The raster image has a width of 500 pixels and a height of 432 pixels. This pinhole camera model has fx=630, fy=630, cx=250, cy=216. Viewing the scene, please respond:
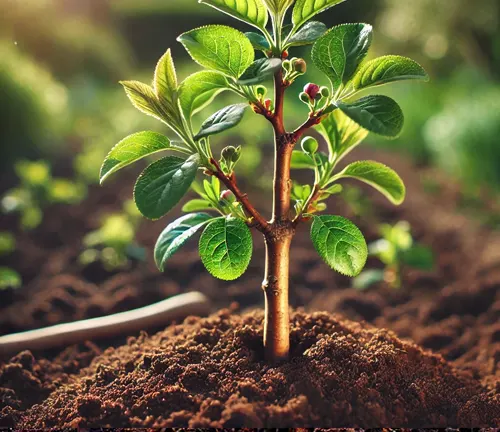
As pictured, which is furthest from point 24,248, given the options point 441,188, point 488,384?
point 441,188

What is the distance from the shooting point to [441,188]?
3.00m

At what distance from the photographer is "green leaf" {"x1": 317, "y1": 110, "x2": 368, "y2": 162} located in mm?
1125

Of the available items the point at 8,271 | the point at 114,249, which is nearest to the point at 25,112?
the point at 114,249

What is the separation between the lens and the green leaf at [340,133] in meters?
1.12

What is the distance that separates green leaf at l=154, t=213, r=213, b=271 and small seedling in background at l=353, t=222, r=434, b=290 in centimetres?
93

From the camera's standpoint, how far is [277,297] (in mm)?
1100

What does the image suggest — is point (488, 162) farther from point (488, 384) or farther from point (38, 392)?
point (38, 392)

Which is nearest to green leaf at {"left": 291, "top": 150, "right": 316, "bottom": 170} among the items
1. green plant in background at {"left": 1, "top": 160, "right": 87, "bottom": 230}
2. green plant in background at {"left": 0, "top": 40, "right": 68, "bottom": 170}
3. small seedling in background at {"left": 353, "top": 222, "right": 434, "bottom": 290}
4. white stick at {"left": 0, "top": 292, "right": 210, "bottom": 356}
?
white stick at {"left": 0, "top": 292, "right": 210, "bottom": 356}

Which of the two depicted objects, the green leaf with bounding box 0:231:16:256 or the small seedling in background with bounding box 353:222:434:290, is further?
the green leaf with bounding box 0:231:16:256

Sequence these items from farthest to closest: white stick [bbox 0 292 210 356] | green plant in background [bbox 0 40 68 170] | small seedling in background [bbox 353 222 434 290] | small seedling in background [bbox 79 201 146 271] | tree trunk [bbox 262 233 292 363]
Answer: green plant in background [bbox 0 40 68 170]
small seedling in background [bbox 79 201 146 271]
small seedling in background [bbox 353 222 434 290]
white stick [bbox 0 292 210 356]
tree trunk [bbox 262 233 292 363]

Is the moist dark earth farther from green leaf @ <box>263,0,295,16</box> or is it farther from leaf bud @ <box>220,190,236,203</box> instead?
green leaf @ <box>263,0,295,16</box>

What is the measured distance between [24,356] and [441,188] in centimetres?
219

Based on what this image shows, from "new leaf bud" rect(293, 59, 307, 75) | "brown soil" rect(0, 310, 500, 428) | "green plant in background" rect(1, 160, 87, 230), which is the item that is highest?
"green plant in background" rect(1, 160, 87, 230)

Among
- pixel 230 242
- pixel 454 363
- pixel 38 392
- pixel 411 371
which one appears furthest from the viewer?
pixel 454 363
